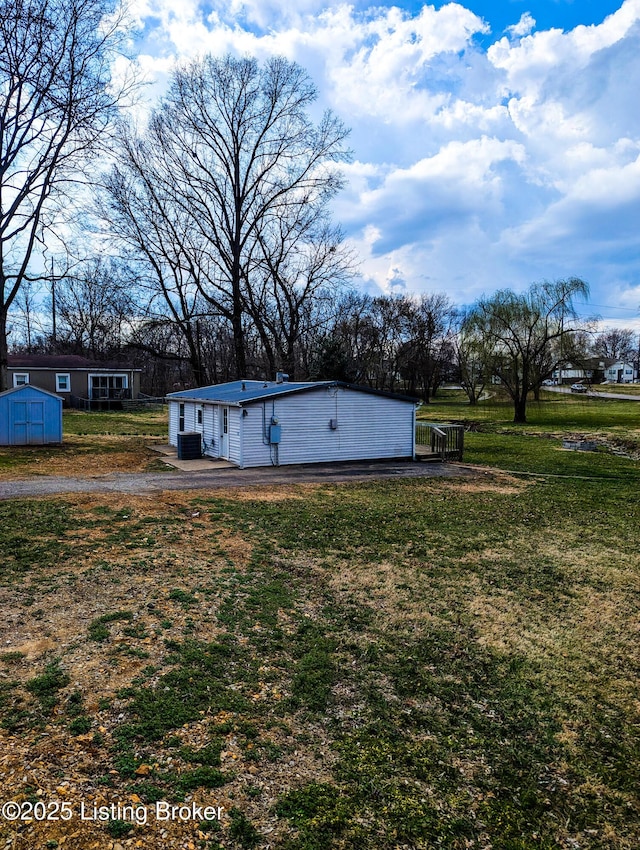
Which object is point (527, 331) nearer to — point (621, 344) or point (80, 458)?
point (80, 458)

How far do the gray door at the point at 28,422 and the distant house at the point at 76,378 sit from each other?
60.1 feet

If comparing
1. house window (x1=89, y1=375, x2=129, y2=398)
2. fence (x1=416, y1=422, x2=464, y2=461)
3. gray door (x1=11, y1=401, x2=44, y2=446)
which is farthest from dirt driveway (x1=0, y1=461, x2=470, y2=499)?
house window (x1=89, y1=375, x2=129, y2=398)

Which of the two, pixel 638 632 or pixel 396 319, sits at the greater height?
pixel 396 319

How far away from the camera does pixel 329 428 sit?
16703 millimetres

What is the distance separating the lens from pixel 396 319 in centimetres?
4647

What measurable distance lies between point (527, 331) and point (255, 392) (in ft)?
74.1

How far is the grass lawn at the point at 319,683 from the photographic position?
10.8ft

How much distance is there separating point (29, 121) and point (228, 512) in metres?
14.4

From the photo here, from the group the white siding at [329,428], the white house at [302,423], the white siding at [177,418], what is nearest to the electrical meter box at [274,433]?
the white house at [302,423]

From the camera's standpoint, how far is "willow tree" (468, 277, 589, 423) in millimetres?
32250

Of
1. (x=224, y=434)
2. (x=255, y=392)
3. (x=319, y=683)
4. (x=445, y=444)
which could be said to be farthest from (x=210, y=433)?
(x=319, y=683)

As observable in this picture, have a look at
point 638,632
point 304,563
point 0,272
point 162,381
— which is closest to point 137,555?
point 304,563

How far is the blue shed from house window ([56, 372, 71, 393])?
19.2 metres

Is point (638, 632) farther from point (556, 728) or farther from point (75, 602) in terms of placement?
point (75, 602)
